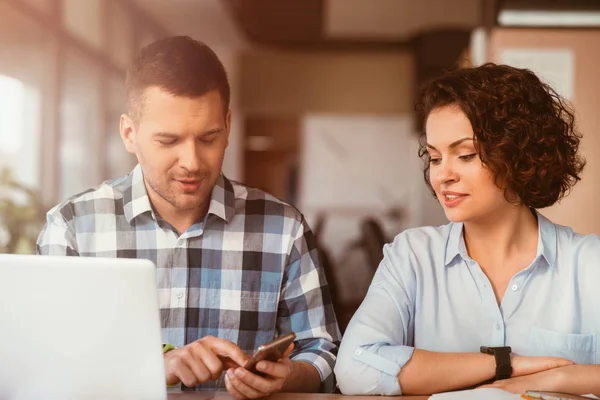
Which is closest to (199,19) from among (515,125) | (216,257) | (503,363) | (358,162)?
(216,257)

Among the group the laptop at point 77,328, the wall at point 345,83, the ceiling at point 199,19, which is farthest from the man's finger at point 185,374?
the wall at point 345,83

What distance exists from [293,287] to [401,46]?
493cm

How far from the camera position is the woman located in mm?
1538

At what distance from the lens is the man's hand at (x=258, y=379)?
1248mm

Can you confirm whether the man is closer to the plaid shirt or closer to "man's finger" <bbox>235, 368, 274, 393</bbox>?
the plaid shirt

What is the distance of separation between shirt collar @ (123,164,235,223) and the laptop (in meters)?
0.76

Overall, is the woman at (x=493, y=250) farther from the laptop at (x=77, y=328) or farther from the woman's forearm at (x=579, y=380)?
the laptop at (x=77, y=328)

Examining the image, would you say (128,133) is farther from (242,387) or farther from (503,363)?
(503,363)

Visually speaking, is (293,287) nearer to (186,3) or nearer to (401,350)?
(401,350)

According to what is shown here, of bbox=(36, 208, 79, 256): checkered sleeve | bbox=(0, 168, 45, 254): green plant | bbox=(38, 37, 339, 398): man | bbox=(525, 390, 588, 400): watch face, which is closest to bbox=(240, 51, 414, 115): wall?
bbox=(0, 168, 45, 254): green plant

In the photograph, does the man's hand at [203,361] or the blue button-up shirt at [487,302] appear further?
the blue button-up shirt at [487,302]

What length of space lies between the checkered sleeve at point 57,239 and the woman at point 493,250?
0.83 meters

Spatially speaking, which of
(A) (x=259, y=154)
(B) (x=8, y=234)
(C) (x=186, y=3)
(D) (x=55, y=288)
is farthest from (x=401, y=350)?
(B) (x=8, y=234)

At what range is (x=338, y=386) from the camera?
4.73 ft
